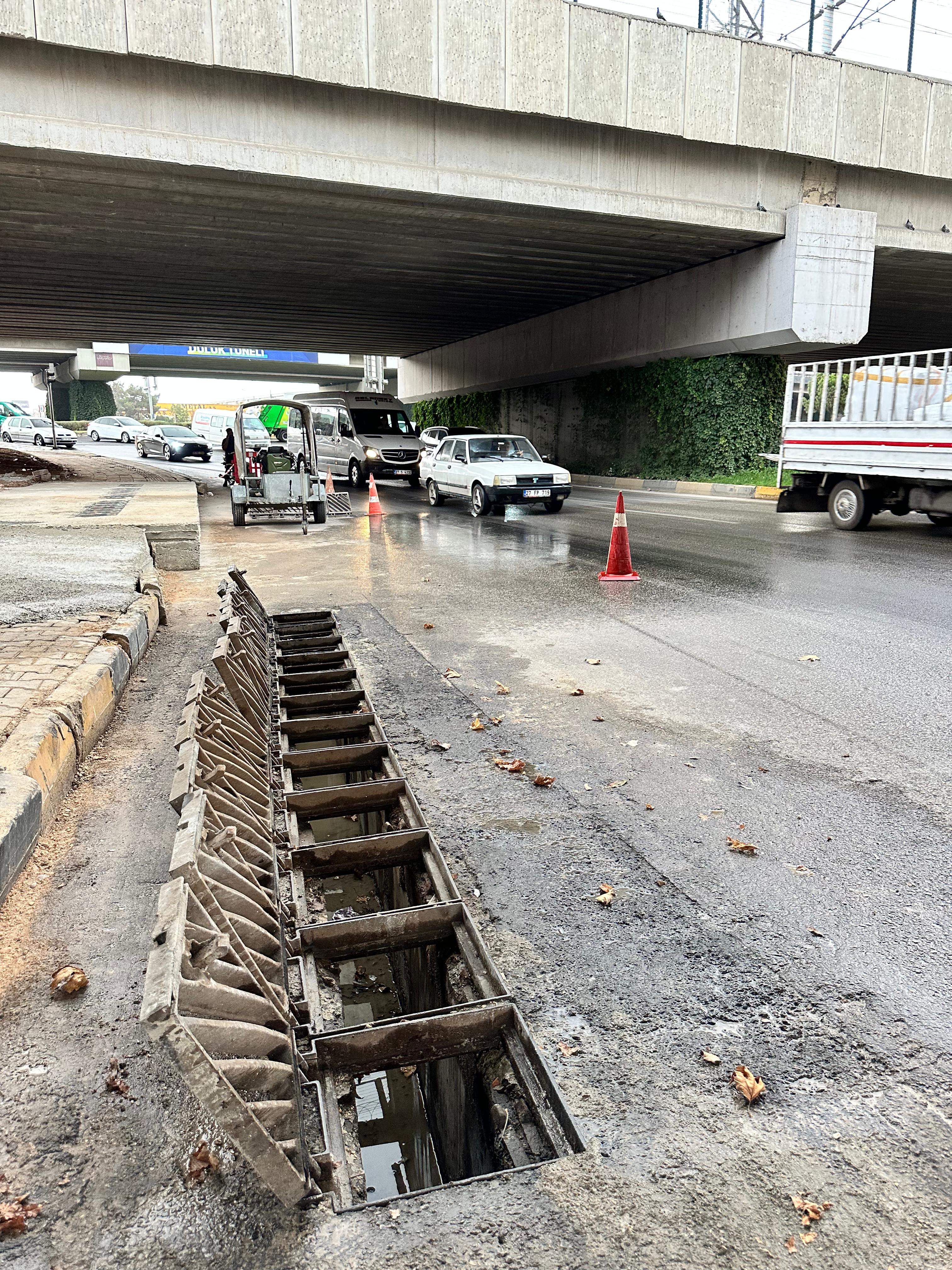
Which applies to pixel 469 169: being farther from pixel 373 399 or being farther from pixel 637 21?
pixel 373 399

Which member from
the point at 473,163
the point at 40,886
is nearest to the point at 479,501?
the point at 473,163

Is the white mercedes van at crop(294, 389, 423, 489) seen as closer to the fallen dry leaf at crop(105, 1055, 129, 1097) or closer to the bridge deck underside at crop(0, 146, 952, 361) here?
the bridge deck underside at crop(0, 146, 952, 361)

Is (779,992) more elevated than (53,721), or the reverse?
(53,721)

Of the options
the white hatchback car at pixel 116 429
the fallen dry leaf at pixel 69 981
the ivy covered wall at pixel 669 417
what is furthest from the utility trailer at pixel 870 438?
the white hatchback car at pixel 116 429

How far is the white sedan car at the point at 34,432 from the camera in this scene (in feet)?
168

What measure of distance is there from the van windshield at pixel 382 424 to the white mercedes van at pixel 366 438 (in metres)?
0.01

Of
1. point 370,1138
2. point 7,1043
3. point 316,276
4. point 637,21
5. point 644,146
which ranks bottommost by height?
point 370,1138

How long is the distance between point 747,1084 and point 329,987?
1301 millimetres

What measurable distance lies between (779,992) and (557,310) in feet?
109

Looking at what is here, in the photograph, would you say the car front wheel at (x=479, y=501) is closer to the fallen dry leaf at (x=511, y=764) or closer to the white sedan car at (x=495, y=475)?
the white sedan car at (x=495, y=475)

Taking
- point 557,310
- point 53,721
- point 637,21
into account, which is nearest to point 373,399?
point 557,310

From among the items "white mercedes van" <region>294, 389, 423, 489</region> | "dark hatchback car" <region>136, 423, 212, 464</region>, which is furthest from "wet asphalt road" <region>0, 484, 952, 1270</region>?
"dark hatchback car" <region>136, 423, 212, 464</region>

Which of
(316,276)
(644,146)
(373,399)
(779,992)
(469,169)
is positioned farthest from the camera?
(373,399)

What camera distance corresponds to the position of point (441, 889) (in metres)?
3.25
